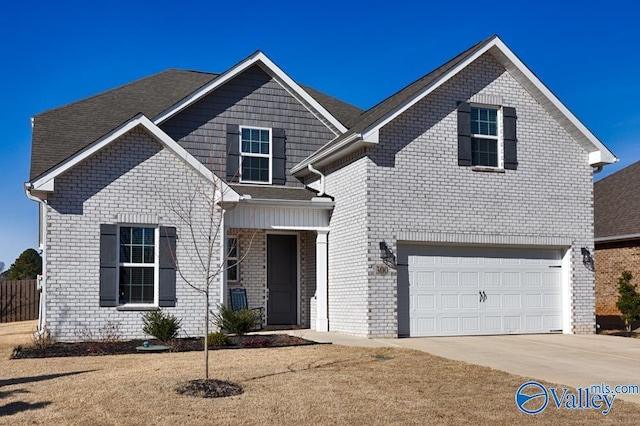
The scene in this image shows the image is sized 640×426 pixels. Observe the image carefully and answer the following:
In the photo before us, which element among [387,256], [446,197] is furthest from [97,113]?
[446,197]

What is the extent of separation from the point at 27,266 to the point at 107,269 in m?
32.7

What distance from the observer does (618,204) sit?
87.5 feet

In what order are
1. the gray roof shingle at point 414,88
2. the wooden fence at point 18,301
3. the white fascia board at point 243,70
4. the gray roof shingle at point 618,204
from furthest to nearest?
the wooden fence at point 18,301 < the gray roof shingle at point 618,204 < the white fascia board at point 243,70 < the gray roof shingle at point 414,88

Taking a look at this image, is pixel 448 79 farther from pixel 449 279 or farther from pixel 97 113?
pixel 97 113

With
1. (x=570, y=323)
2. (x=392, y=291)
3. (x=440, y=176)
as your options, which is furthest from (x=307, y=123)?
(x=570, y=323)

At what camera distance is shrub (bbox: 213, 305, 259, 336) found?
15844 millimetres

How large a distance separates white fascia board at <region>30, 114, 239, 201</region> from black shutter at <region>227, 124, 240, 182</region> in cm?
256

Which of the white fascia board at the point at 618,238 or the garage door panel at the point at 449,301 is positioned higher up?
the white fascia board at the point at 618,238

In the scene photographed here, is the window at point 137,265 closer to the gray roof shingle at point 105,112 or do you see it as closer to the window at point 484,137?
the gray roof shingle at point 105,112

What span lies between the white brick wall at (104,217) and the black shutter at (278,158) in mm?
3547

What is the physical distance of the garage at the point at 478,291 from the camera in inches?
679

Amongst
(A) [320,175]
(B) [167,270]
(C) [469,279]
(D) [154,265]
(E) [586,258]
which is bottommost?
(C) [469,279]

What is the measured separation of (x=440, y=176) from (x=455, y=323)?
3.50 m

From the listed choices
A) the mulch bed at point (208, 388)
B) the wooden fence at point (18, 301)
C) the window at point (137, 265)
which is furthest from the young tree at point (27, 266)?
the mulch bed at point (208, 388)
